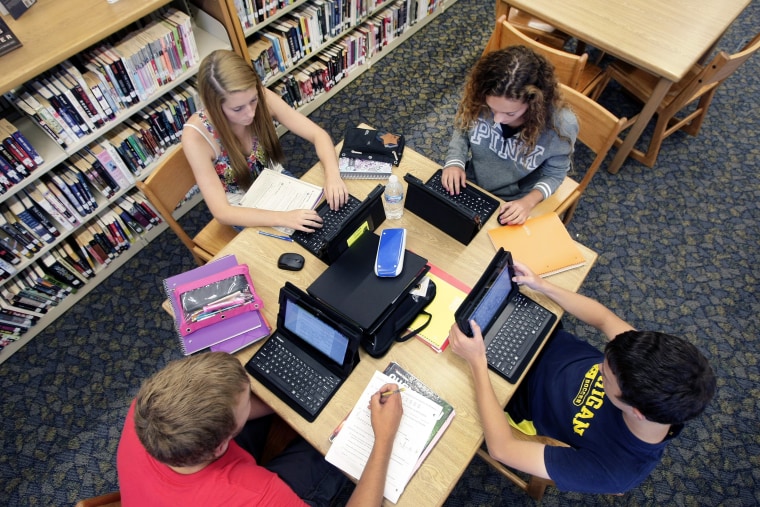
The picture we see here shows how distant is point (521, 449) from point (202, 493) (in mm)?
849

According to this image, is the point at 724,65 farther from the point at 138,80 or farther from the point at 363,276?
the point at 138,80

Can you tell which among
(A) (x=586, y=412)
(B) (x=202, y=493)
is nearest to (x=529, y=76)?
(A) (x=586, y=412)

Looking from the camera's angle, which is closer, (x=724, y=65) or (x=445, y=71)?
(x=724, y=65)

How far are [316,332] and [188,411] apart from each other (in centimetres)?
41

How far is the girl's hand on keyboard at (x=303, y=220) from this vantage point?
1690 mm

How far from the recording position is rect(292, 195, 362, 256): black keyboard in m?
1.68

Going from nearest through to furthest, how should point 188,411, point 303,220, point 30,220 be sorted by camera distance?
1. point 188,411
2. point 303,220
3. point 30,220

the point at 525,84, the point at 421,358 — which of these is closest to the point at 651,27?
the point at 525,84

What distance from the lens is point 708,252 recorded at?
8.60ft

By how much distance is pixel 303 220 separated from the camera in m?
1.69

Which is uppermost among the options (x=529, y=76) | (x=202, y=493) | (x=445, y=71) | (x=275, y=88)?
(x=529, y=76)

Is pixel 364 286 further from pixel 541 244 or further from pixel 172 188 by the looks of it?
pixel 172 188

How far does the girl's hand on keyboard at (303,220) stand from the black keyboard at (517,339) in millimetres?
741

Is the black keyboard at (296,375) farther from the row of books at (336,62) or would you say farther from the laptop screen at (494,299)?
the row of books at (336,62)
